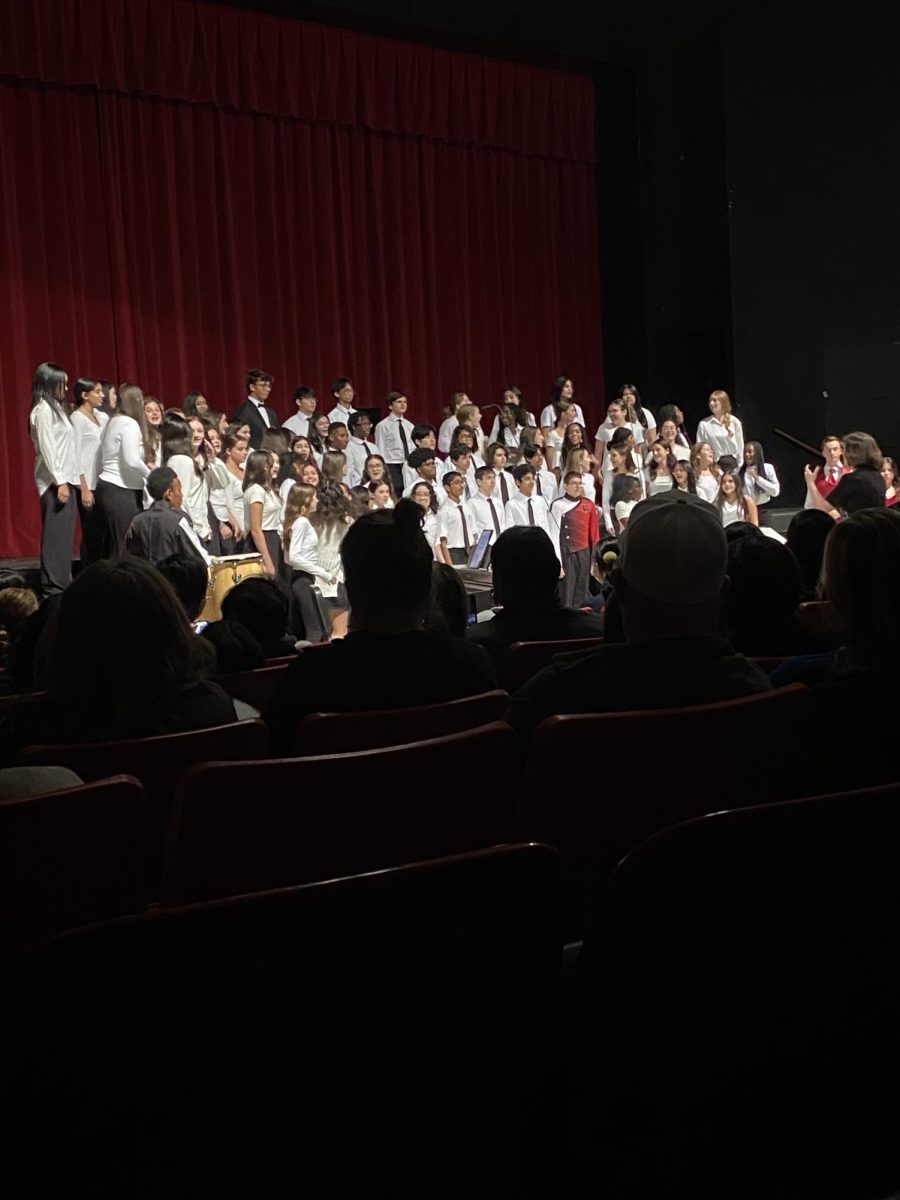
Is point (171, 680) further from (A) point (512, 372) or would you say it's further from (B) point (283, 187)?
(A) point (512, 372)

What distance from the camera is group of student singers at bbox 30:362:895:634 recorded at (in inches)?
364

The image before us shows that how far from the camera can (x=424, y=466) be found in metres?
11.1

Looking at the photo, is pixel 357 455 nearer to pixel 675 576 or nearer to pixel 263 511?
pixel 263 511

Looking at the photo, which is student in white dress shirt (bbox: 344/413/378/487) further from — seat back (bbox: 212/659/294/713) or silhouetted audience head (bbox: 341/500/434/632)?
silhouetted audience head (bbox: 341/500/434/632)

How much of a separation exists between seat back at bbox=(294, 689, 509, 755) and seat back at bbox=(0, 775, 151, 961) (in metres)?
0.65

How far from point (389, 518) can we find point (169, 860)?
53.9 inches

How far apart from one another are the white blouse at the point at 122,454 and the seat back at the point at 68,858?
7.84 m

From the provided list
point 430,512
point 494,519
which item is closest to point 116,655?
point 430,512

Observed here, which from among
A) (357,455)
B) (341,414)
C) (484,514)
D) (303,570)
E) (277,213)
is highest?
(277,213)

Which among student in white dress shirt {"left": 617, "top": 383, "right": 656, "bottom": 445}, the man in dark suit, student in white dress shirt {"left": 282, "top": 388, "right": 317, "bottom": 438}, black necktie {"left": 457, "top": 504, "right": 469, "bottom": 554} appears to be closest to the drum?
black necktie {"left": 457, "top": 504, "right": 469, "bottom": 554}

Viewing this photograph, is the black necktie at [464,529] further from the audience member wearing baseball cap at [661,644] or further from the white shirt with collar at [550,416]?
the audience member wearing baseball cap at [661,644]

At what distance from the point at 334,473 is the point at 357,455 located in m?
1.99

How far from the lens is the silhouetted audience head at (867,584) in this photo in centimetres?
214

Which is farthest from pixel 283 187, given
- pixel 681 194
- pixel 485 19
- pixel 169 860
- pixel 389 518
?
pixel 169 860
